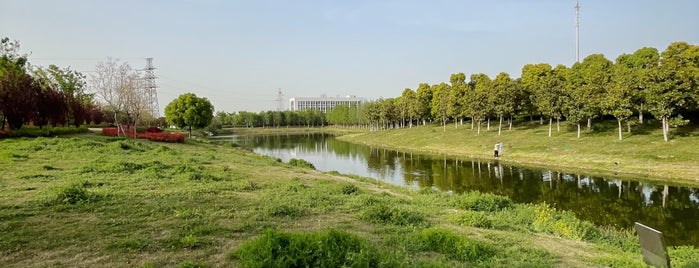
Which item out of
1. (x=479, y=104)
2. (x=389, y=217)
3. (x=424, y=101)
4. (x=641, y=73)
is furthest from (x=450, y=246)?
(x=424, y=101)

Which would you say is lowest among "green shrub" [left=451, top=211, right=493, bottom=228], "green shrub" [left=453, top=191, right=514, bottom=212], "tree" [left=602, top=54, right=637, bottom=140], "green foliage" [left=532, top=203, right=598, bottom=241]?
"green foliage" [left=532, top=203, right=598, bottom=241]

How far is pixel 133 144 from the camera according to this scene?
100 feet

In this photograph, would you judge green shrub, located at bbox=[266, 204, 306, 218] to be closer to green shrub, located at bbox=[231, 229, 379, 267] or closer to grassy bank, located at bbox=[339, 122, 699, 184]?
green shrub, located at bbox=[231, 229, 379, 267]

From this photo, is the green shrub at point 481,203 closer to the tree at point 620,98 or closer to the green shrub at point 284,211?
the green shrub at point 284,211

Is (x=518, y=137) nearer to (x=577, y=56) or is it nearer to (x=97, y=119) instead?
(x=577, y=56)

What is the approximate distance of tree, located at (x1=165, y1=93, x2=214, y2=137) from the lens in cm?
6856

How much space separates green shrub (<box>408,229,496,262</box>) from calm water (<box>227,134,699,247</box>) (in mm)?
9935

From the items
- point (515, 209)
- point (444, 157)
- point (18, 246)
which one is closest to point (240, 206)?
point (18, 246)

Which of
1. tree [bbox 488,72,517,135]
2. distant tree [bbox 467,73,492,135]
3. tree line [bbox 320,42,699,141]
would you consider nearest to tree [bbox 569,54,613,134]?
tree line [bbox 320,42,699,141]

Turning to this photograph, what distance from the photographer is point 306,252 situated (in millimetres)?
6453

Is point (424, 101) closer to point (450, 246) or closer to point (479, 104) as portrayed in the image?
point (479, 104)

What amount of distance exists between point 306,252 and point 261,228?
2991 mm

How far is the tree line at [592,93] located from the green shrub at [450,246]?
35166mm

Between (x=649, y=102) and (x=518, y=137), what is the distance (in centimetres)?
1514
